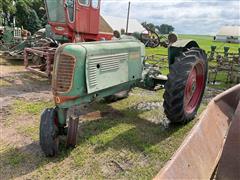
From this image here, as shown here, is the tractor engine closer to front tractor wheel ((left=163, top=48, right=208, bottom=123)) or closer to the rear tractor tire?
the rear tractor tire

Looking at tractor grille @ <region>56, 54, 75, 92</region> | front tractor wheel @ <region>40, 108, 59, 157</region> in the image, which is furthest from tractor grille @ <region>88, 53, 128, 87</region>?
front tractor wheel @ <region>40, 108, 59, 157</region>


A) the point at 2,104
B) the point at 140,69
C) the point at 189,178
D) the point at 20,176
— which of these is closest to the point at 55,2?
the point at 2,104

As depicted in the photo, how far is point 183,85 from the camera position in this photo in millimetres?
4164

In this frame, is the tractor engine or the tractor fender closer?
the tractor engine

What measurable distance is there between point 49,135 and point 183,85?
200 cm

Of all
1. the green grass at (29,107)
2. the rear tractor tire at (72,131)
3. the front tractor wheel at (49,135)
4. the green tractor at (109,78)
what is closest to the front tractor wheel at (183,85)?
the green tractor at (109,78)

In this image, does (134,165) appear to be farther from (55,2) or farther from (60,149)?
(55,2)

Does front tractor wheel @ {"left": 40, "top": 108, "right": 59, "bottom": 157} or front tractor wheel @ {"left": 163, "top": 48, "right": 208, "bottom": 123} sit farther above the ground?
front tractor wheel @ {"left": 163, "top": 48, "right": 208, "bottom": 123}

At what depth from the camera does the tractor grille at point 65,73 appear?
3.60 meters

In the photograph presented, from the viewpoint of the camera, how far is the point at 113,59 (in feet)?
14.2

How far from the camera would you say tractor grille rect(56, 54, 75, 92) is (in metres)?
3.60

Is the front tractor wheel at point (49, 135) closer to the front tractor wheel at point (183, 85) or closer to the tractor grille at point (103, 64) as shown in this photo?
the tractor grille at point (103, 64)

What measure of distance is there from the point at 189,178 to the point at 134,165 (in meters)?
1.62

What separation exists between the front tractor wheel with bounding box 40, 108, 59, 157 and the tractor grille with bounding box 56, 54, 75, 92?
364 mm
